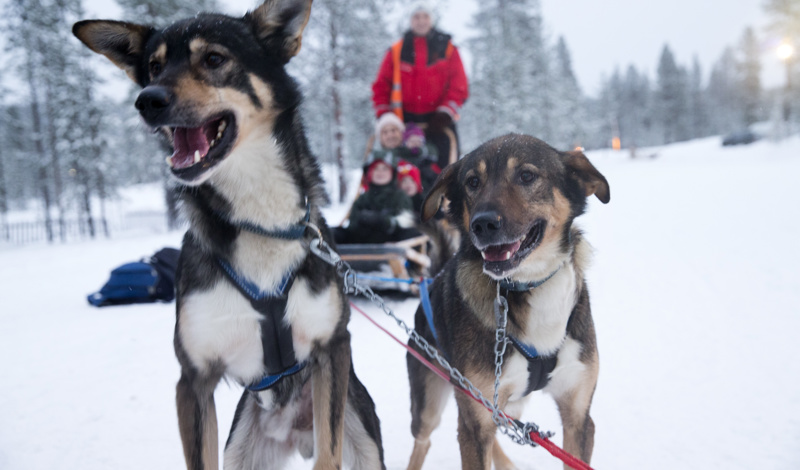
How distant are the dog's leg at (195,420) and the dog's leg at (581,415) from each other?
155 centimetres

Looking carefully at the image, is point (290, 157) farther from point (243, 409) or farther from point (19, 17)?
point (19, 17)

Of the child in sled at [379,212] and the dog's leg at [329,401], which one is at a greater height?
the child in sled at [379,212]

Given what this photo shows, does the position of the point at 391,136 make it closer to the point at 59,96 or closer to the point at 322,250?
the point at 322,250

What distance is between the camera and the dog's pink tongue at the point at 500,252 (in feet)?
6.51

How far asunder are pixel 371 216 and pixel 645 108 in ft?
212

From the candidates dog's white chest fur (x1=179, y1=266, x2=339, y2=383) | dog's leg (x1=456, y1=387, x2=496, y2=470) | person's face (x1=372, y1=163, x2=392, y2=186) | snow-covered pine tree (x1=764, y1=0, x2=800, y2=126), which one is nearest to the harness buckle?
dog's white chest fur (x1=179, y1=266, x2=339, y2=383)

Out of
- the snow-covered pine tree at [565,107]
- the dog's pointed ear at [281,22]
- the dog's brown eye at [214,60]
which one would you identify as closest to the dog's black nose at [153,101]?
the dog's brown eye at [214,60]

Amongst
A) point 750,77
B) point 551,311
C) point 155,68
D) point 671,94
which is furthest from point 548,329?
point 671,94

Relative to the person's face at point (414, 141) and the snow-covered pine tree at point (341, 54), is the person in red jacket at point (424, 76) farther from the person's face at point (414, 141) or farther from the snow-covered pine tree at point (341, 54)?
the snow-covered pine tree at point (341, 54)

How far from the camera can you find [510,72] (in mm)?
27438

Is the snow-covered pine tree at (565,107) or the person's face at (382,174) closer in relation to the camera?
the person's face at (382,174)

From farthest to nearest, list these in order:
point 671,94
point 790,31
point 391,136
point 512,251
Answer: point 671,94 → point 790,31 → point 391,136 → point 512,251

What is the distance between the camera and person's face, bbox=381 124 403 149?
6316 mm

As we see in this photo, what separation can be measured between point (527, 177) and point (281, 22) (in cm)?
131
